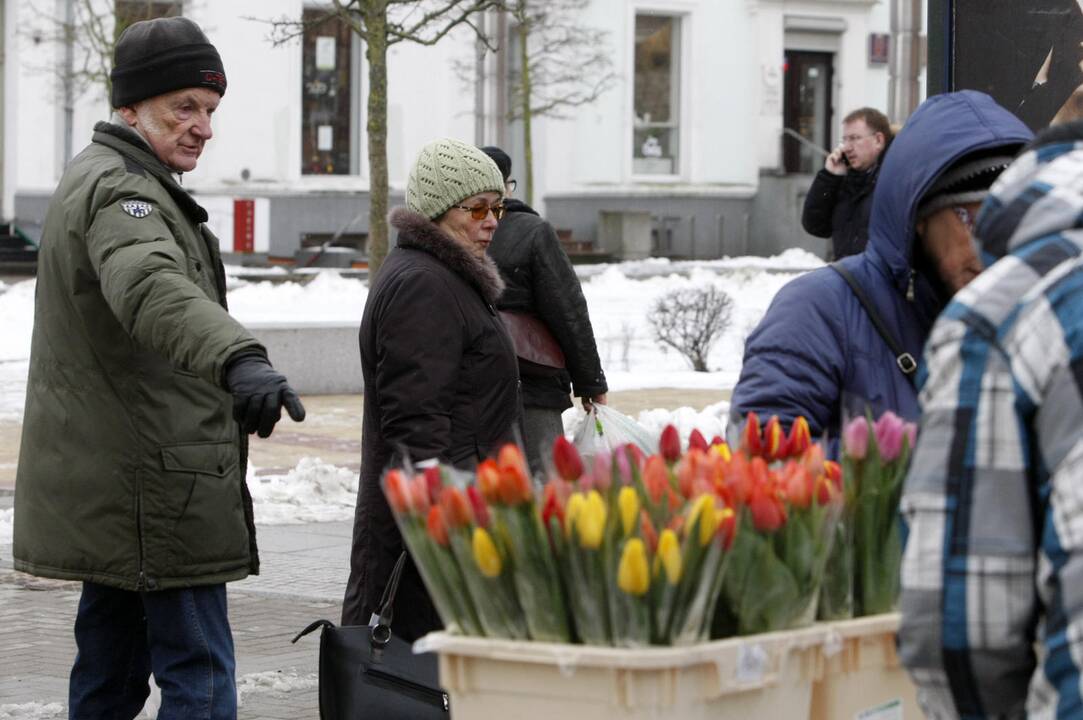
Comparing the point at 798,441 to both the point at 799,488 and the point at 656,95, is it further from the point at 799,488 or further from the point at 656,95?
the point at 656,95

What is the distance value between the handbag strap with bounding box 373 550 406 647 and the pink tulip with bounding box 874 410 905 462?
79.3 inches

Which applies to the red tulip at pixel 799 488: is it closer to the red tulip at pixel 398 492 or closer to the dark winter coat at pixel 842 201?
the red tulip at pixel 398 492

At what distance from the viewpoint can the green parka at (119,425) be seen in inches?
170

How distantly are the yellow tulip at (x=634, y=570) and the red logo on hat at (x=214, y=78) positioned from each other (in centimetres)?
239

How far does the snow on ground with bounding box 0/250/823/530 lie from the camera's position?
419 inches

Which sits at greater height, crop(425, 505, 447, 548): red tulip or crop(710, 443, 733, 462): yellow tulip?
crop(710, 443, 733, 462): yellow tulip

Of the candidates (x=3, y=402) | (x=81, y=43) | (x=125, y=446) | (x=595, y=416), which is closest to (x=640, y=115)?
(x=81, y=43)

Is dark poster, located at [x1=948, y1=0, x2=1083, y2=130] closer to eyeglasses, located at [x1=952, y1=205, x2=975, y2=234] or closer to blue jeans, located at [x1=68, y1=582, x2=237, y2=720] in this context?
eyeglasses, located at [x1=952, y1=205, x2=975, y2=234]

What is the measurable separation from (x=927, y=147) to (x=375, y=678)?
196 centimetres

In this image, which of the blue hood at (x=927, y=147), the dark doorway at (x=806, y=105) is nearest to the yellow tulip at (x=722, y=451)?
the blue hood at (x=927, y=147)

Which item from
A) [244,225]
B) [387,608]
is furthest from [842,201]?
[244,225]

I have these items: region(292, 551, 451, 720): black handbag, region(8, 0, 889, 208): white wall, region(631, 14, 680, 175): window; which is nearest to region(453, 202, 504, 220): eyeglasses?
region(292, 551, 451, 720): black handbag

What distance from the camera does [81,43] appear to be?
2791 cm

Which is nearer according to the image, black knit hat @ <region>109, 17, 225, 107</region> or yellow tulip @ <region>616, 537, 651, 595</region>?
yellow tulip @ <region>616, 537, 651, 595</region>
